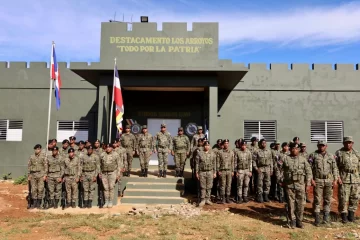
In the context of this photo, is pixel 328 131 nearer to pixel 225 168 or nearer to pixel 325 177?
pixel 225 168

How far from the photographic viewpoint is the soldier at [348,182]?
7.33m

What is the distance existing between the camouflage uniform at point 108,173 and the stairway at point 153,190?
1.83ft

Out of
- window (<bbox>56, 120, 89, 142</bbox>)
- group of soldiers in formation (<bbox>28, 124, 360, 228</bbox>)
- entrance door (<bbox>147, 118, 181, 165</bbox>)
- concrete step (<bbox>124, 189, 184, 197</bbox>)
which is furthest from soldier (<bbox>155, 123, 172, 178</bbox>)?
Answer: window (<bbox>56, 120, 89, 142</bbox>)

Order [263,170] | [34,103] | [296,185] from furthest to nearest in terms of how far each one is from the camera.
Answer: [34,103] → [263,170] → [296,185]

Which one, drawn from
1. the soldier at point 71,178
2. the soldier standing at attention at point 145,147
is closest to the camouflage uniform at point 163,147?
the soldier standing at attention at point 145,147

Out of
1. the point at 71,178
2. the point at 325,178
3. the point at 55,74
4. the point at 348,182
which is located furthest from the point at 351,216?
the point at 55,74

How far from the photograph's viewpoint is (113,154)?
8898 millimetres

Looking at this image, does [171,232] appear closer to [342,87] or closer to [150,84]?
[150,84]

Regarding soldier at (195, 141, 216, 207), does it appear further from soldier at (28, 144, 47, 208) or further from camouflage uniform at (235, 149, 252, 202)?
soldier at (28, 144, 47, 208)

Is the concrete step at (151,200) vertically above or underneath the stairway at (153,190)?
underneath

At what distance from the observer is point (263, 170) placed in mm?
9156

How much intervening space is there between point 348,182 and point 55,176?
24.4 feet

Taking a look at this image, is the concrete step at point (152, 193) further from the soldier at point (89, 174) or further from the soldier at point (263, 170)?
the soldier at point (263, 170)

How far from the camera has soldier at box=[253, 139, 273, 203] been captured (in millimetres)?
9117
